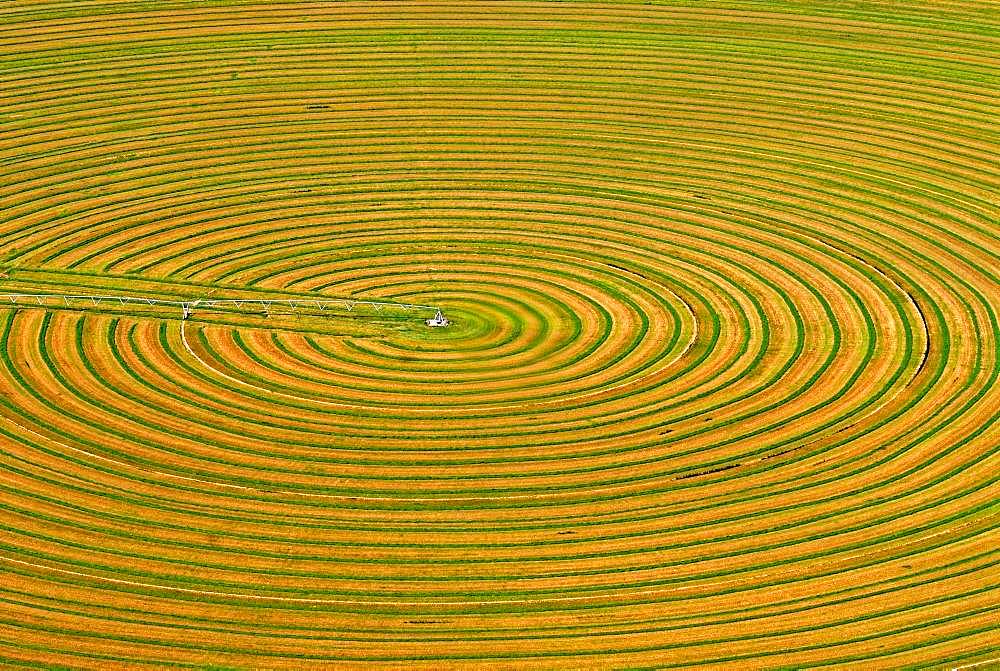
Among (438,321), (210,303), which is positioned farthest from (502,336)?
(210,303)

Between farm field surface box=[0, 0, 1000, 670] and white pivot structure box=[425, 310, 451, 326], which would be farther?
white pivot structure box=[425, 310, 451, 326]

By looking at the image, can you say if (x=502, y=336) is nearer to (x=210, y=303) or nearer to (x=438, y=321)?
(x=438, y=321)

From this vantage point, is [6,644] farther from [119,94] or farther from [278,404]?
[119,94]

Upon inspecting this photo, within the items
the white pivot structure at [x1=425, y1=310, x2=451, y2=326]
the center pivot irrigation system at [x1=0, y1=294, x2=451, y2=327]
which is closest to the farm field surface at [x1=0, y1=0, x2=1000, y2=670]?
the center pivot irrigation system at [x1=0, y1=294, x2=451, y2=327]

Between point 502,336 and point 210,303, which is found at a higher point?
point 210,303

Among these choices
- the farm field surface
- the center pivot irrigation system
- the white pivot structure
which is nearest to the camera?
the farm field surface

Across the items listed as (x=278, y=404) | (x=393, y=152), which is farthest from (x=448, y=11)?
(x=278, y=404)

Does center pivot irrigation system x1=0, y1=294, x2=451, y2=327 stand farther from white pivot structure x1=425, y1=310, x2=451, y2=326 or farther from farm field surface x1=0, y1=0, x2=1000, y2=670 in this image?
white pivot structure x1=425, y1=310, x2=451, y2=326
